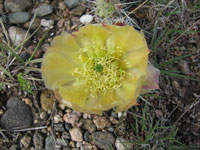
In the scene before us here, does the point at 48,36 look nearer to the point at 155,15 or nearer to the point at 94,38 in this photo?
the point at 94,38

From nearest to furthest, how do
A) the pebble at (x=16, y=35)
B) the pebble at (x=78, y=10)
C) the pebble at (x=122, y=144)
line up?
1. the pebble at (x=122, y=144)
2. the pebble at (x=16, y=35)
3. the pebble at (x=78, y=10)

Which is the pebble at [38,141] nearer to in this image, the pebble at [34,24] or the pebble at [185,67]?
A: the pebble at [34,24]

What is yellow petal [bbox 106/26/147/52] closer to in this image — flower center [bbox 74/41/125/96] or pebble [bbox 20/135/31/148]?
flower center [bbox 74/41/125/96]

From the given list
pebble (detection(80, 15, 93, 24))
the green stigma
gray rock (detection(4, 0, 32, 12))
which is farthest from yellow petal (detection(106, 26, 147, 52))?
gray rock (detection(4, 0, 32, 12))

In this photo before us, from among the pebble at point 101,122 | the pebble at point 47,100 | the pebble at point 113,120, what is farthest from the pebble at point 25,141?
the pebble at point 113,120

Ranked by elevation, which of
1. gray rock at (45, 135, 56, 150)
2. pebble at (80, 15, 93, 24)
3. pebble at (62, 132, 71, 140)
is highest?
pebble at (80, 15, 93, 24)
